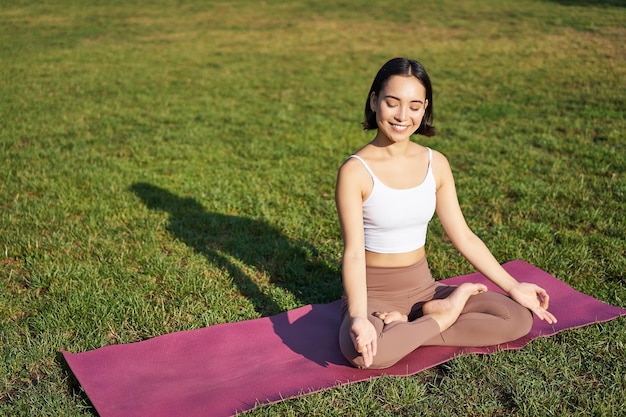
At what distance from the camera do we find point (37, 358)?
3602 mm

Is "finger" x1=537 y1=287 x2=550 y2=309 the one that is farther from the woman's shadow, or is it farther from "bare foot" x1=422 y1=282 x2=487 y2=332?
the woman's shadow

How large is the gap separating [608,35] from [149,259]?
15098 millimetres

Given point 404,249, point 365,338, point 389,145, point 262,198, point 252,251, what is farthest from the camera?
point 262,198

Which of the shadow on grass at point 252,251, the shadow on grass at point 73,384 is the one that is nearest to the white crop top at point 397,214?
the shadow on grass at point 252,251

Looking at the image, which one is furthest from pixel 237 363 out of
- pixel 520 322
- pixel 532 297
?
pixel 532 297

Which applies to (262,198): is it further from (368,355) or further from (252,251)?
(368,355)

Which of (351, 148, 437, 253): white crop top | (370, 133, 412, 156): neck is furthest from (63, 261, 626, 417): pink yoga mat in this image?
(370, 133, 412, 156): neck

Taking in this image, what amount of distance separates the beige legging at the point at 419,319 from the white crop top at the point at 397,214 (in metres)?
0.15

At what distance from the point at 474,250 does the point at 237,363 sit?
144cm

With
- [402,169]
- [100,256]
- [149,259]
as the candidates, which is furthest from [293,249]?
[402,169]

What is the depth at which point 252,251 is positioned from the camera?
5125 millimetres

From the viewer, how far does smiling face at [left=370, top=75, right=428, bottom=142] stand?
135 inches

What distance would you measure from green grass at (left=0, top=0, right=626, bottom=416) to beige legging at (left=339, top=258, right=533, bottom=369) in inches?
5.3

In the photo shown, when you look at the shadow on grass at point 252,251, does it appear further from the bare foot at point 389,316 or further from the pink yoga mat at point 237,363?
the bare foot at point 389,316
